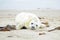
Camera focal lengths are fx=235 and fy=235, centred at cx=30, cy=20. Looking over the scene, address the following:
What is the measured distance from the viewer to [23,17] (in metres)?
5.14

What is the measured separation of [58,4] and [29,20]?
22.3ft

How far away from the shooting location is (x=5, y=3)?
11.7 metres

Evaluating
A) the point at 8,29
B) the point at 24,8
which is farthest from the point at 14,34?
the point at 24,8

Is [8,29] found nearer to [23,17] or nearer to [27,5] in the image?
[23,17]

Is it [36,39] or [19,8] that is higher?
[19,8]

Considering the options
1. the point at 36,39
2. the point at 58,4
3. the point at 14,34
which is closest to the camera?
the point at 36,39

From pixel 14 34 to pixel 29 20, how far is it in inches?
29.8

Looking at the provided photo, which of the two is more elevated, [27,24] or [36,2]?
[36,2]

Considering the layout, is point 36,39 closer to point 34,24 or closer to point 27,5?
point 34,24

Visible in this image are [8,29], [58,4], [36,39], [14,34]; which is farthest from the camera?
[58,4]

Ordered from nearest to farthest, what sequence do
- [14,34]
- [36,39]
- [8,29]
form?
[36,39]
[14,34]
[8,29]

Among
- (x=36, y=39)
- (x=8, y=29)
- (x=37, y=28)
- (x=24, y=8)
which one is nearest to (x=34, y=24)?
(x=37, y=28)

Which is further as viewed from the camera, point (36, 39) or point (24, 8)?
point (24, 8)

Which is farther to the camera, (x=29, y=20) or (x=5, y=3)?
(x=5, y=3)
